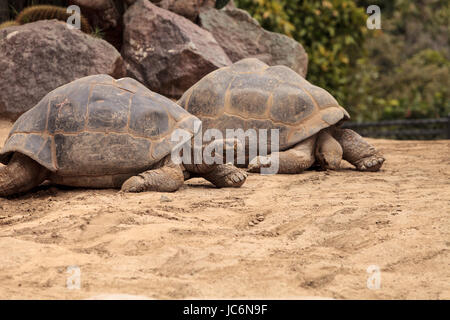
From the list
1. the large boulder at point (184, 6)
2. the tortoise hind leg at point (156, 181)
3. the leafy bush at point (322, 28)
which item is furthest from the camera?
Result: the leafy bush at point (322, 28)

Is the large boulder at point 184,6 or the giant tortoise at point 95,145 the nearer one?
the giant tortoise at point 95,145

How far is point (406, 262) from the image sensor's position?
8.36 ft

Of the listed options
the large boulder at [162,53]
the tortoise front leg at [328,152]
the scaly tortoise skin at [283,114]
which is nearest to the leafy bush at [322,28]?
the large boulder at [162,53]

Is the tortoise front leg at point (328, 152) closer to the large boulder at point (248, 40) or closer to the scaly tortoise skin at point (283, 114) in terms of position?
the scaly tortoise skin at point (283, 114)

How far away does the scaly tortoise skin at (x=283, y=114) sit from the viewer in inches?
211

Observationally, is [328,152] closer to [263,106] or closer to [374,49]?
[263,106]

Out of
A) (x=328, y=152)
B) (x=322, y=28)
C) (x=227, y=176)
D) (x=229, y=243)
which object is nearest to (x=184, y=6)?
(x=322, y=28)

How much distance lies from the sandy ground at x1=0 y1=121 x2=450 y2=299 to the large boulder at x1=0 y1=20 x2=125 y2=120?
8.28ft

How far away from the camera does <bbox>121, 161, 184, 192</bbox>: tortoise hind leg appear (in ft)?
13.5

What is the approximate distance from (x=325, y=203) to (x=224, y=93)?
2.07 m

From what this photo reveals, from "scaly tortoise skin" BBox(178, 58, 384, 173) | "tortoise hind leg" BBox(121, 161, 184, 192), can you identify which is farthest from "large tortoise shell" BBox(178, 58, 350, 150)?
Answer: "tortoise hind leg" BBox(121, 161, 184, 192)

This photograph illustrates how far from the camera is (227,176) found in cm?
445

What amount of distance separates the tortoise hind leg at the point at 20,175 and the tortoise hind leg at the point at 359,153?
106 inches
